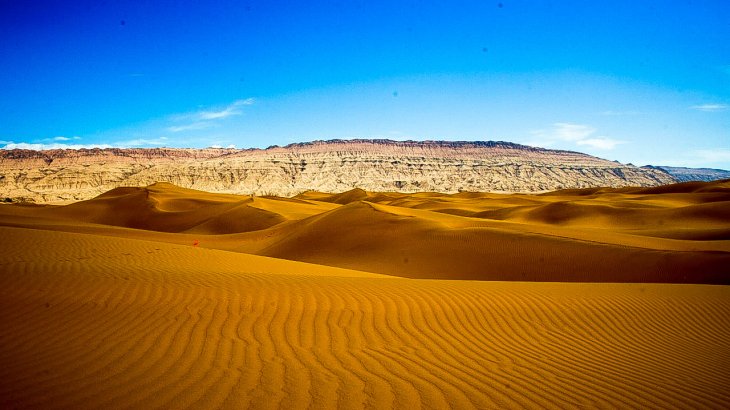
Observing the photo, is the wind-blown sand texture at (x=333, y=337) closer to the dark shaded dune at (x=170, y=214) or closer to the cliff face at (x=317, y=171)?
the dark shaded dune at (x=170, y=214)

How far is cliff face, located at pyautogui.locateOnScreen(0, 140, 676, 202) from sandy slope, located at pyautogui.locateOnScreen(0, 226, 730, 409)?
92678 millimetres

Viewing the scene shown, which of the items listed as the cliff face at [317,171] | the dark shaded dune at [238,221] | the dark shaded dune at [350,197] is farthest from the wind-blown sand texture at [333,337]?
the cliff face at [317,171]

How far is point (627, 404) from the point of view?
4.18 m

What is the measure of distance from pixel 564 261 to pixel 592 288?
220 inches

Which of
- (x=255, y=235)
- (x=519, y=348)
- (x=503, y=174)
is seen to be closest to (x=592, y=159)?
(x=503, y=174)

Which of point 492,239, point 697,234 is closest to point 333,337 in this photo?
point 492,239

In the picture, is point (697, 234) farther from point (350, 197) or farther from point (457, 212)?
point (350, 197)

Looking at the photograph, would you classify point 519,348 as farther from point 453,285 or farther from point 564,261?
point 564,261

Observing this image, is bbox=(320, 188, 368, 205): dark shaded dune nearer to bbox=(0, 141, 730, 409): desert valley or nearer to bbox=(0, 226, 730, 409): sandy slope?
bbox=(0, 141, 730, 409): desert valley

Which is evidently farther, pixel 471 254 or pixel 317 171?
pixel 317 171

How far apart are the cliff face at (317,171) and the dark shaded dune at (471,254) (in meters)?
82.1

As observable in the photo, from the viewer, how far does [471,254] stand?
17.3 meters

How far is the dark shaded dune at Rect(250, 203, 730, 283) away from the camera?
45.3 ft

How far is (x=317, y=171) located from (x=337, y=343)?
129m
